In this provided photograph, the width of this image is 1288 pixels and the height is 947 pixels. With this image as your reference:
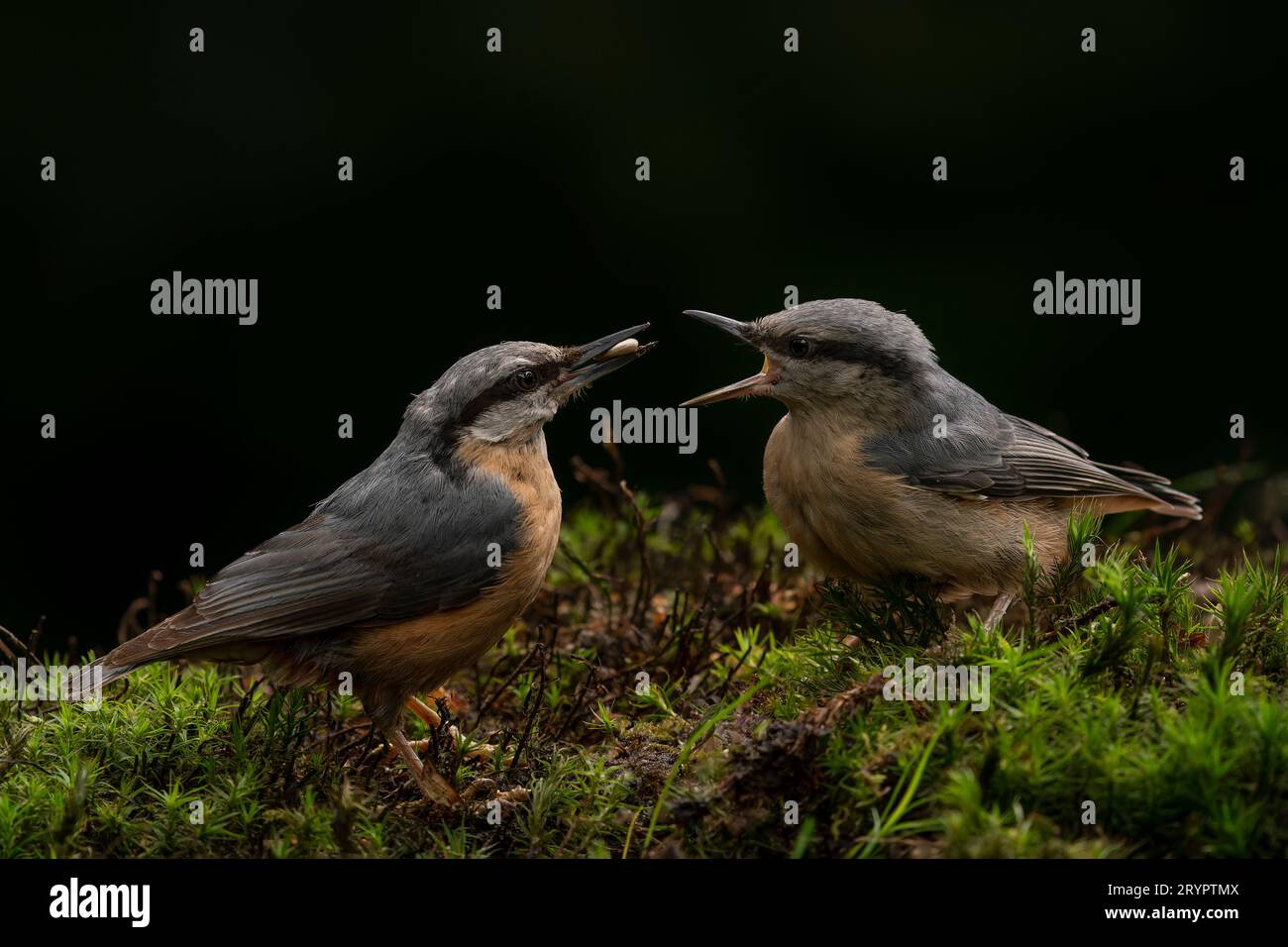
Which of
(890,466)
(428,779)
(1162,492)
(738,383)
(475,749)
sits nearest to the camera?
(428,779)

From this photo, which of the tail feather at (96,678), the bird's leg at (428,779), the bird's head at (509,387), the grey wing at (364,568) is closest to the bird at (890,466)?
the bird's head at (509,387)

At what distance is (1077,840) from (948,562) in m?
1.59

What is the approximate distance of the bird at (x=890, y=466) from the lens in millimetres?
4293

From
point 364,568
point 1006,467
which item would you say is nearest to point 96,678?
point 364,568

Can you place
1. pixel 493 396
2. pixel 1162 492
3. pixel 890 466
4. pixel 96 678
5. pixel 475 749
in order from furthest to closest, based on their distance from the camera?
pixel 1162 492
pixel 890 466
pixel 493 396
pixel 475 749
pixel 96 678

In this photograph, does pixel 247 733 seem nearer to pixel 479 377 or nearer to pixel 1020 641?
pixel 479 377

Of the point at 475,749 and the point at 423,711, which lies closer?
the point at 475,749

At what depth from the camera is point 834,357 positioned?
4426 mm

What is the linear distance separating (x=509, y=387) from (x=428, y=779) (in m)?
1.32

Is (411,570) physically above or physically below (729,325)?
below

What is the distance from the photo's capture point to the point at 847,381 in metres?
4.44

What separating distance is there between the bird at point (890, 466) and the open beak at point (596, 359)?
287 millimetres

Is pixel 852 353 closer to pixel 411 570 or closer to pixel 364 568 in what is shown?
pixel 411 570

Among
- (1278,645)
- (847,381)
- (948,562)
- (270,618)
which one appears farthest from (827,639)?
(270,618)
